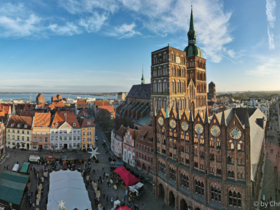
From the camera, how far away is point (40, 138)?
55.8 metres

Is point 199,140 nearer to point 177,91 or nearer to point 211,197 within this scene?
point 211,197

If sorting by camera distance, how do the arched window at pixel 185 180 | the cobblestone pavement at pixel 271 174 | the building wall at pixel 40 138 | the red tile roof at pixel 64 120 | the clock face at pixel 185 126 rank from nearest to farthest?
the clock face at pixel 185 126, the arched window at pixel 185 180, the cobblestone pavement at pixel 271 174, the building wall at pixel 40 138, the red tile roof at pixel 64 120

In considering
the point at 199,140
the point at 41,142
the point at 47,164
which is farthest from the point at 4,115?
the point at 199,140

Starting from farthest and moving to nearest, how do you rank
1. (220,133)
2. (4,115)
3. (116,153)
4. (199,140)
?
(4,115), (116,153), (199,140), (220,133)

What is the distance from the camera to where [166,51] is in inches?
1927

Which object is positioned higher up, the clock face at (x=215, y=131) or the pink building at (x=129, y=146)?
the clock face at (x=215, y=131)

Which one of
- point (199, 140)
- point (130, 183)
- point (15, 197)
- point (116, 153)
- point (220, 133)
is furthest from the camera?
point (116, 153)

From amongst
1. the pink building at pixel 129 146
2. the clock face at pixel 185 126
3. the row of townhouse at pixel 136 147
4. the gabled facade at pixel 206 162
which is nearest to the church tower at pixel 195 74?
the row of townhouse at pixel 136 147

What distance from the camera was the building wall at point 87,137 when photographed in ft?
188

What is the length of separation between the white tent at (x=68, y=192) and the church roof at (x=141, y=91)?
165 feet

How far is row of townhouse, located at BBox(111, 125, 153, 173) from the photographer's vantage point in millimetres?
40531

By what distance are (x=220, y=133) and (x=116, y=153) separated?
3664 centimetres

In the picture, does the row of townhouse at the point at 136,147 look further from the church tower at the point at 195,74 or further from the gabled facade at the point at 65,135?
the church tower at the point at 195,74

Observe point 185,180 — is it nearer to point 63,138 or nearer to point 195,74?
point 195,74
